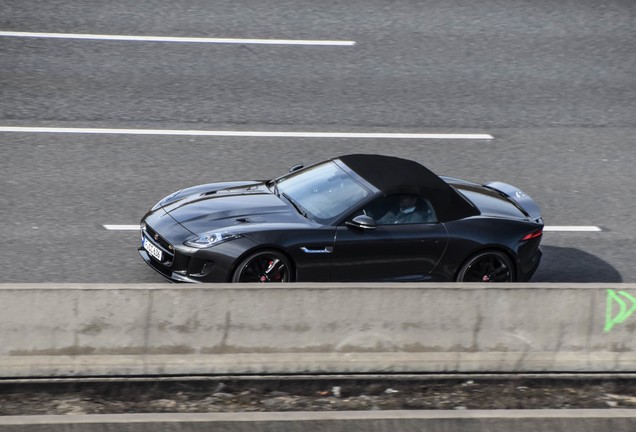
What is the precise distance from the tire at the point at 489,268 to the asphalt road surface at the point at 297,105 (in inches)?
29.7

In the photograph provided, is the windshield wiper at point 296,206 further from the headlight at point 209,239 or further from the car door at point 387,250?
the headlight at point 209,239

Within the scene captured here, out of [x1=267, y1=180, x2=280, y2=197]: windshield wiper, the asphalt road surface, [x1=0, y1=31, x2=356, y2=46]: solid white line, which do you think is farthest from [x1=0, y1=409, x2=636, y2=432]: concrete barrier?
[x1=0, y1=31, x2=356, y2=46]: solid white line

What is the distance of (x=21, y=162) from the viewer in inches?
467

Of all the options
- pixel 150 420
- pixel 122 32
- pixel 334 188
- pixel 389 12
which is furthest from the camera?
pixel 389 12

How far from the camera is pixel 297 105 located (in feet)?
45.2

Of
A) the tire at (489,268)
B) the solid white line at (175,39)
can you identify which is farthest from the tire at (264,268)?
the solid white line at (175,39)

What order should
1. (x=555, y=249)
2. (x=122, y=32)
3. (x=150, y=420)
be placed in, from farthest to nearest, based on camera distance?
(x=122, y=32) → (x=555, y=249) → (x=150, y=420)

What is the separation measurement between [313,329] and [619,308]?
2.44m

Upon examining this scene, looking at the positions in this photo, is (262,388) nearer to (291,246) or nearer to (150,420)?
(150,420)

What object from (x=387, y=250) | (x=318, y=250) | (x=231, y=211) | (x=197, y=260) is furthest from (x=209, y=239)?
(x=387, y=250)

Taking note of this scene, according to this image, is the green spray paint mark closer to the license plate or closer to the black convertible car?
the black convertible car

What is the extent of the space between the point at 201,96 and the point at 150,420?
795cm

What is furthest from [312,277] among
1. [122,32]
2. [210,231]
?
[122,32]

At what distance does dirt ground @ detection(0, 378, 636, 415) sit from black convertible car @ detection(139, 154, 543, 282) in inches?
63.0
